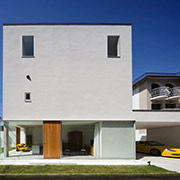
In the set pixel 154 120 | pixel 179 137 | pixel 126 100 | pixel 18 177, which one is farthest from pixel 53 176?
pixel 179 137

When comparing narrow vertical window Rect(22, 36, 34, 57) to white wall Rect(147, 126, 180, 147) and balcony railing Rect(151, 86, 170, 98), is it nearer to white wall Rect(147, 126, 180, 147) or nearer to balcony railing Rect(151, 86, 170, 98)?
balcony railing Rect(151, 86, 170, 98)

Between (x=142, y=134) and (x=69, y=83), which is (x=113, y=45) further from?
(x=142, y=134)

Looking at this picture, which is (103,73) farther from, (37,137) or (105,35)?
(37,137)

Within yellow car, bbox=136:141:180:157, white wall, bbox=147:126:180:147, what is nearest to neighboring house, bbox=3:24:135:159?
yellow car, bbox=136:141:180:157

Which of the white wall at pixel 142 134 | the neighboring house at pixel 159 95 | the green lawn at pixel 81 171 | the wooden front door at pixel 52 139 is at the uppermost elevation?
the neighboring house at pixel 159 95

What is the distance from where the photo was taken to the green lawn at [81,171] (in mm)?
9438

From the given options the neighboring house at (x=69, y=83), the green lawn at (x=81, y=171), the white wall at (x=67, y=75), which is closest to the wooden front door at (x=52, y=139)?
the neighboring house at (x=69, y=83)

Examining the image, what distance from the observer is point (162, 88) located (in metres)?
21.4

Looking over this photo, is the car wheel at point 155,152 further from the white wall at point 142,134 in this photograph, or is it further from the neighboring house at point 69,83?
the white wall at point 142,134

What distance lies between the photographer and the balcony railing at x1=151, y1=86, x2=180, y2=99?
2095cm

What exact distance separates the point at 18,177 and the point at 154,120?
9.16 meters

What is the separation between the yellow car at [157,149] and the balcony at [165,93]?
18.7 ft

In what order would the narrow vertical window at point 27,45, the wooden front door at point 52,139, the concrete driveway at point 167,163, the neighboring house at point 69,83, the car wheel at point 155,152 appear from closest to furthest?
the concrete driveway at point 167,163 → the wooden front door at point 52,139 → the neighboring house at point 69,83 → the narrow vertical window at point 27,45 → the car wheel at point 155,152

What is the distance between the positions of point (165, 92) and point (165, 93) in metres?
0.11
